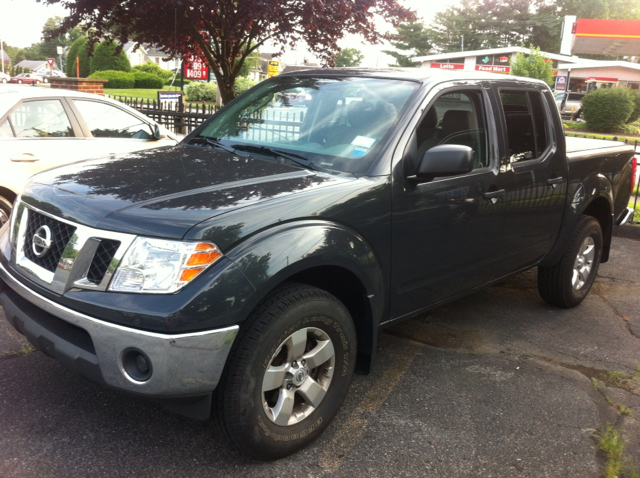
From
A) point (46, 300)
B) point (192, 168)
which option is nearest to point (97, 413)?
point (46, 300)

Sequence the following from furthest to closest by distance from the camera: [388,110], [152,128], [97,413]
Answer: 1. [152,128]
2. [388,110]
3. [97,413]

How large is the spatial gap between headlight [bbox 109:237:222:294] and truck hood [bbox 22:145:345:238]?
0.18ft

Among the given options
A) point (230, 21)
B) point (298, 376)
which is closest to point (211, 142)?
point (298, 376)

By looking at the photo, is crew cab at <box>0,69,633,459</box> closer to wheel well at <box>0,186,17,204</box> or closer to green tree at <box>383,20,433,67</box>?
wheel well at <box>0,186,17,204</box>

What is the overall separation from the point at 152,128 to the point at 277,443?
4416 millimetres

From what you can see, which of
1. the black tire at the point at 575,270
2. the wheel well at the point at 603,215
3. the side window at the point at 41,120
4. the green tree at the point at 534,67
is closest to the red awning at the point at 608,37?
the green tree at the point at 534,67

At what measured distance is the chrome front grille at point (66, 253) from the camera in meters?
2.54

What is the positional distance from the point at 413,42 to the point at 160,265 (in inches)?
2750

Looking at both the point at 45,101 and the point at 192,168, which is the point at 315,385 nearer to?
the point at 192,168

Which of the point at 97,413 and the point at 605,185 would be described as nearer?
the point at 97,413

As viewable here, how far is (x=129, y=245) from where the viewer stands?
2502 millimetres

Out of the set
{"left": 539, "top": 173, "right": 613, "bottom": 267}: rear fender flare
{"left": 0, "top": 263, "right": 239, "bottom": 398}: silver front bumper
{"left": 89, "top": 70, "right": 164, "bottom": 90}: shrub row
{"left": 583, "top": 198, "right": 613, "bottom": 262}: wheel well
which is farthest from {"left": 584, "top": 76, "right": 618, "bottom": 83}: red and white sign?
{"left": 0, "top": 263, "right": 239, "bottom": 398}: silver front bumper

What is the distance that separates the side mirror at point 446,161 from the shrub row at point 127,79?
4353 cm

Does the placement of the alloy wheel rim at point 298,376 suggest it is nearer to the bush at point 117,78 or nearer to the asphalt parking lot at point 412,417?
the asphalt parking lot at point 412,417
